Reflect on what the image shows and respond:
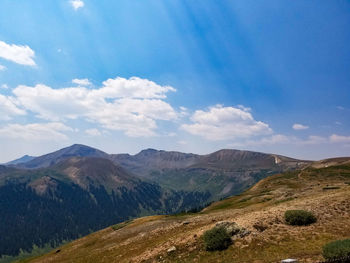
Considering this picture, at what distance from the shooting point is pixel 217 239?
30.0 m

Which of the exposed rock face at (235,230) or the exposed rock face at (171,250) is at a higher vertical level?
the exposed rock face at (235,230)

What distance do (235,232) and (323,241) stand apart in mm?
10443

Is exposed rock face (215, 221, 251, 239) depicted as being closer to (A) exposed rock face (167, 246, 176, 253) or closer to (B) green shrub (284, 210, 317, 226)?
(B) green shrub (284, 210, 317, 226)

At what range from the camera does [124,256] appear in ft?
131

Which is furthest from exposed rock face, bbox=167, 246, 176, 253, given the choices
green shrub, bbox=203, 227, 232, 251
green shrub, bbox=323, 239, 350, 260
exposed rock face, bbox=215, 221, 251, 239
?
green shrub, bbox=323, 239, 350, 260

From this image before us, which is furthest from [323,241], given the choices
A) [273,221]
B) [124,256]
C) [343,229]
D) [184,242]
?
A: [124,256]

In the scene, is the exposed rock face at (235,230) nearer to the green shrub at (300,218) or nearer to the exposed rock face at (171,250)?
the green shrub at (300,218)

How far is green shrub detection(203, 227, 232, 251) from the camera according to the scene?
29641 mm

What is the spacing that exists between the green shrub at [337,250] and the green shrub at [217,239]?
12.2m

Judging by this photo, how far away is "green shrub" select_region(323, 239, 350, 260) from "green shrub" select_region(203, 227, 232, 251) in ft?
40.0

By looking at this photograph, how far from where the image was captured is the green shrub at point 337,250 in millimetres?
19375

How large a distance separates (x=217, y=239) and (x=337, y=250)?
13846mm

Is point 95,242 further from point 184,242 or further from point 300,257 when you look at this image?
point 300,257

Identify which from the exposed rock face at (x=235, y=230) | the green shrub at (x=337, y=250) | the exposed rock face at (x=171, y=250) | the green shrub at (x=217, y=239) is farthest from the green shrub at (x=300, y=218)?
the exposed rock face at (x=171, y=250)
